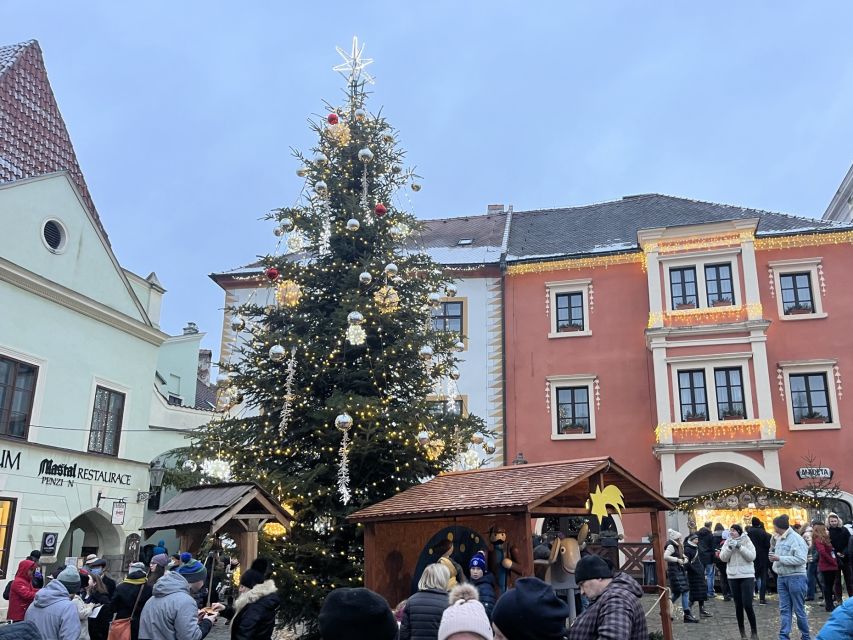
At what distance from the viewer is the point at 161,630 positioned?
6578 mm

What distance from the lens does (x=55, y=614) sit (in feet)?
26.1

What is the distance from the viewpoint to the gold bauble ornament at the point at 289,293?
13956 millimetres

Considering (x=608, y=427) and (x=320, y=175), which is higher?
(x=320, y=175)

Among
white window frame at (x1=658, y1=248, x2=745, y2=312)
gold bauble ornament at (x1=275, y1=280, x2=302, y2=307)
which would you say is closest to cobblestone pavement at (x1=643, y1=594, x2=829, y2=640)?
gold bauble ornament at (x1=275, y1=280, x2=302, y2=307)

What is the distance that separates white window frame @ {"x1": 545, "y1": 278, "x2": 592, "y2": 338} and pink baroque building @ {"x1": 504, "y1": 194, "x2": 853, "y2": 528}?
0.05m

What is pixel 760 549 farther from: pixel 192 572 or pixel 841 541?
pixel 192 572

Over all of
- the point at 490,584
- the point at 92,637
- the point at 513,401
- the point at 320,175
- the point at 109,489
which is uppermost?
the point at 320,175

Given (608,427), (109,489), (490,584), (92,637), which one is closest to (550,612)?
(490,584)

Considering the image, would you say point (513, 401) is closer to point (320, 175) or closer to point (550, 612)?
point (320, 175)

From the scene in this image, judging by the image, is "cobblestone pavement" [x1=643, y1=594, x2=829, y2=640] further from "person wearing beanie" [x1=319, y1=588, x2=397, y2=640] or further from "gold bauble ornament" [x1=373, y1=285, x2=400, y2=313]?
"person wearing beanie" [x1=319, y1=588, x2=397, y2=640]

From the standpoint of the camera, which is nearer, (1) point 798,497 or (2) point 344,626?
(2) point 344,626

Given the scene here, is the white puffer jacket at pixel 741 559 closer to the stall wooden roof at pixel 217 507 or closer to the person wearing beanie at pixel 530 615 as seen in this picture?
the stall wooden roof at pixel 217 507

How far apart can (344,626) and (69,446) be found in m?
19.4

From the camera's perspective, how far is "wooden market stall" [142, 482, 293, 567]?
29.5 ft
